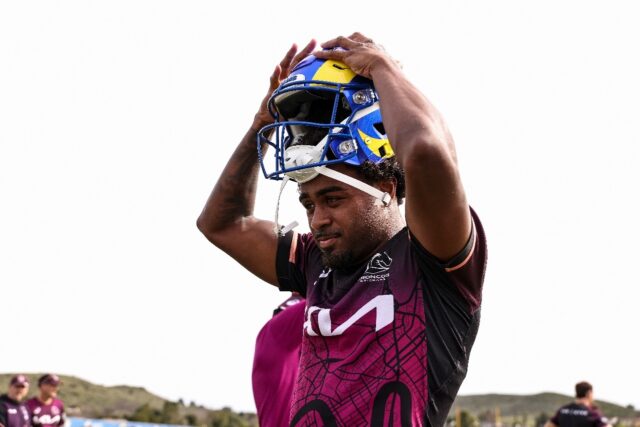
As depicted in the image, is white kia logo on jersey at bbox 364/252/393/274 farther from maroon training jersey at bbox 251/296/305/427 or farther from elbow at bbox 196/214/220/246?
maroon training jersey at bbox 251/296/305/427

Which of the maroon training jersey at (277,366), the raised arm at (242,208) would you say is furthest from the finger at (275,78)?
the maroon training jersey at (277,366)

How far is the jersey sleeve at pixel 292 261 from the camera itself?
3412 mm

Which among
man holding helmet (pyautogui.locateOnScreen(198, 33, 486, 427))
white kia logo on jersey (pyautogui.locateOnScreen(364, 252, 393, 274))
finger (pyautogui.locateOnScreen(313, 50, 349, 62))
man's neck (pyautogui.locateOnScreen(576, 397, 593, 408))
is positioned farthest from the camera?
man's neck (pyautogui.locateOnScreen(576, 397, 593, 408))

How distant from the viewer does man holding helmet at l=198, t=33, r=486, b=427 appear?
2594mm

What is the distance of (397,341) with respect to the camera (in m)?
2.68

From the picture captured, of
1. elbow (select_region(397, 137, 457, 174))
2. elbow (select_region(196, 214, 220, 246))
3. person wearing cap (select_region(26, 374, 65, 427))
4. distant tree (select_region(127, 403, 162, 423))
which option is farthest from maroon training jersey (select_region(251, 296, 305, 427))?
distant tree (select_region(127, 403, 162, 423))

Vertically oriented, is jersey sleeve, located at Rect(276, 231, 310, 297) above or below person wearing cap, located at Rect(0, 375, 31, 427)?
above

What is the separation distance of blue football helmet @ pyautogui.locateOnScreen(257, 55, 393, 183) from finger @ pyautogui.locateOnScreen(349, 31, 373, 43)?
0.35ft

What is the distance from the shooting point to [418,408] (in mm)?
2646

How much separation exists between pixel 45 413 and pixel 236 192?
42.5 ft

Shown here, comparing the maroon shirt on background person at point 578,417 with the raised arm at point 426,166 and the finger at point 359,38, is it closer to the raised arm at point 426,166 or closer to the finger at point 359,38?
the finger at point 359,38

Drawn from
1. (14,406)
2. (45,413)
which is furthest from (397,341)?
(45,413)

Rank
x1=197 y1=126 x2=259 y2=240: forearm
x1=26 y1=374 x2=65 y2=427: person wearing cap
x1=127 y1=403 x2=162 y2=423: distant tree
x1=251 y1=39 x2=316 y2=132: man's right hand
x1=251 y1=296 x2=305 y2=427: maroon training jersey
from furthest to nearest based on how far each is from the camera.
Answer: x1=127 y1=403 x2=162 y2=423: distant tree < x1=26 y1=374 x2=65 y2=427: person wearing cap < x1=251 y1=296 x2=305 y2=427: maroon training jersey < x1=197 y1=126 x2=259 y2=240: forearm < x1=251 y1=39 x2=316 y2=132: man's right hand

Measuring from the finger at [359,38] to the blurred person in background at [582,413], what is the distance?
428 inches
